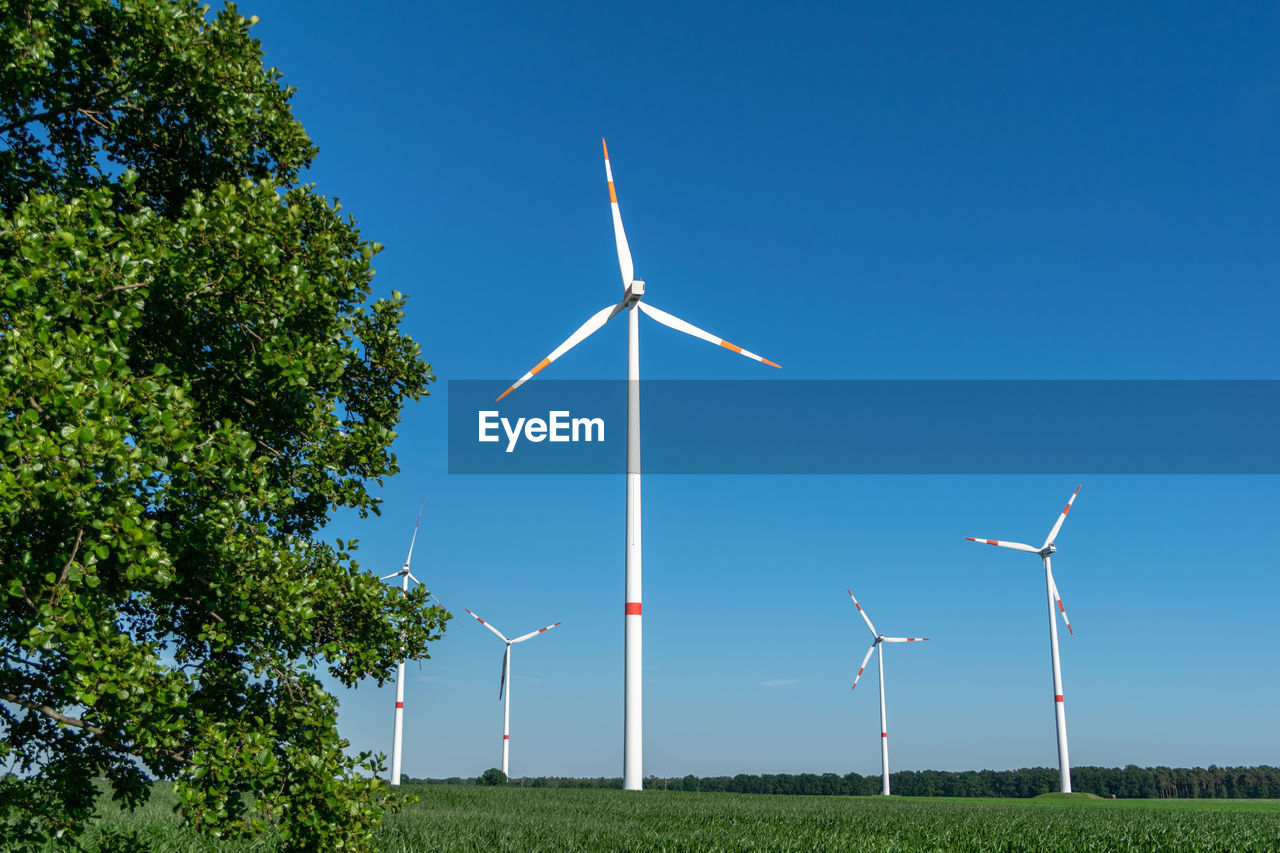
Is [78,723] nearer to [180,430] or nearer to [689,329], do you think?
[180,430]

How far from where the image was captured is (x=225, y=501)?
9.81m

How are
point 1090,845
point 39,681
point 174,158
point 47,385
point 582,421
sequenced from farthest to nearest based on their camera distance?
point 582,421, point 1090,845, point 174,158, point 39,681, point 47,385

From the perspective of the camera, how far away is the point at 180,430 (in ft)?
30.1

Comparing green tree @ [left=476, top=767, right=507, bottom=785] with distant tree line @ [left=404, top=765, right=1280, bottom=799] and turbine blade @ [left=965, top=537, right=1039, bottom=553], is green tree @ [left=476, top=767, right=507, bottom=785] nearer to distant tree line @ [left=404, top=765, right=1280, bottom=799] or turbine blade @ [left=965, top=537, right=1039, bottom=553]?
turbine blade @ [left=965, top=537, right=1039, bottom=553]

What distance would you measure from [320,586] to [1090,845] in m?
15.1

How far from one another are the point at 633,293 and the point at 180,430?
3834 centimetres

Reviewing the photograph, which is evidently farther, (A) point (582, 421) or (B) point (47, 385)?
(A) point (582, 421)

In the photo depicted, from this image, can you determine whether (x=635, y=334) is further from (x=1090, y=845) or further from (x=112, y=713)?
(x=112, y=713)

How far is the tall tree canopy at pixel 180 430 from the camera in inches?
332

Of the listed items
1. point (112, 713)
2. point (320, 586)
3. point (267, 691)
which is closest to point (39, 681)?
point (112, 713)

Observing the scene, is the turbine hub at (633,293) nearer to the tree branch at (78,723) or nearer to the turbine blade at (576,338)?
the turbine blade at (576,338)

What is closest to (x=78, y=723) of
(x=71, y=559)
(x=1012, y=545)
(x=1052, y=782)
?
(x=71, y=559)

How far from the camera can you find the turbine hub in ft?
152

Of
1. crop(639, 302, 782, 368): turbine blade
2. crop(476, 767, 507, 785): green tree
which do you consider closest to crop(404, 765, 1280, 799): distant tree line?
crop(476, 767, 507, 785): green tree
